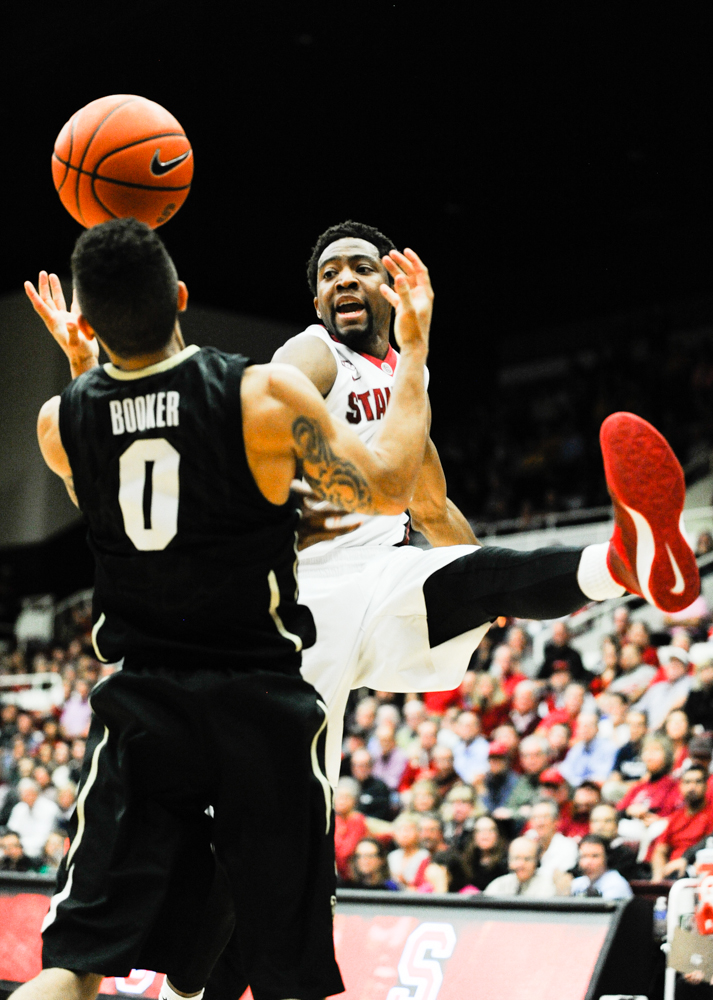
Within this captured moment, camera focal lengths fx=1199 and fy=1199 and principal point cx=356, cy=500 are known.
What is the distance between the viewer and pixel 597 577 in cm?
347

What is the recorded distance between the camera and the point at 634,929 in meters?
4.60

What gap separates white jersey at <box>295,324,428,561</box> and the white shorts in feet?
0.46

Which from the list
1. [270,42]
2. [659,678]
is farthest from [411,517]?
[270,42]

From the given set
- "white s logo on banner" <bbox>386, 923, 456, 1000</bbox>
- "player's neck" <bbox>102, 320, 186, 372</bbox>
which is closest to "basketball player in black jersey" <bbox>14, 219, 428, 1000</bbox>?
"player's neck" <bbox>102, 320, 186, 372</bbox>

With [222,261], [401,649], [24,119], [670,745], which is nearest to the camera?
[401,649]

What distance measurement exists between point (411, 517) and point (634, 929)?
6.14 ft

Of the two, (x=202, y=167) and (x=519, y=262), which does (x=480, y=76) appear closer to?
(x=202, y=167)

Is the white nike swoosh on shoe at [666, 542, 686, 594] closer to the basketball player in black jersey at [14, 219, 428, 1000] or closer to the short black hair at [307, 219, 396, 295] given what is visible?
the basketball player in black jersey at [14, 219, 428, 1000]

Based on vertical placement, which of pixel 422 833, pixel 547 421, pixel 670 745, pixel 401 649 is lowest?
pixel 422 833

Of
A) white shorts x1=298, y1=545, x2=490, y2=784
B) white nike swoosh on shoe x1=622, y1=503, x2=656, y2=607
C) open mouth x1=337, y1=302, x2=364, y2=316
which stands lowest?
white shorts x1=298, y1=545, x2=490, y2=784

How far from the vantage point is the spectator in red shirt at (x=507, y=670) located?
31.7 feet

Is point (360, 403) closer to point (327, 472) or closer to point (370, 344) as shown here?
point (370, 344)

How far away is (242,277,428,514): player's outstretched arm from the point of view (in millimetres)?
2676

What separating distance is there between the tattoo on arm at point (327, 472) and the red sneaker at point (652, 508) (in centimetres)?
81
